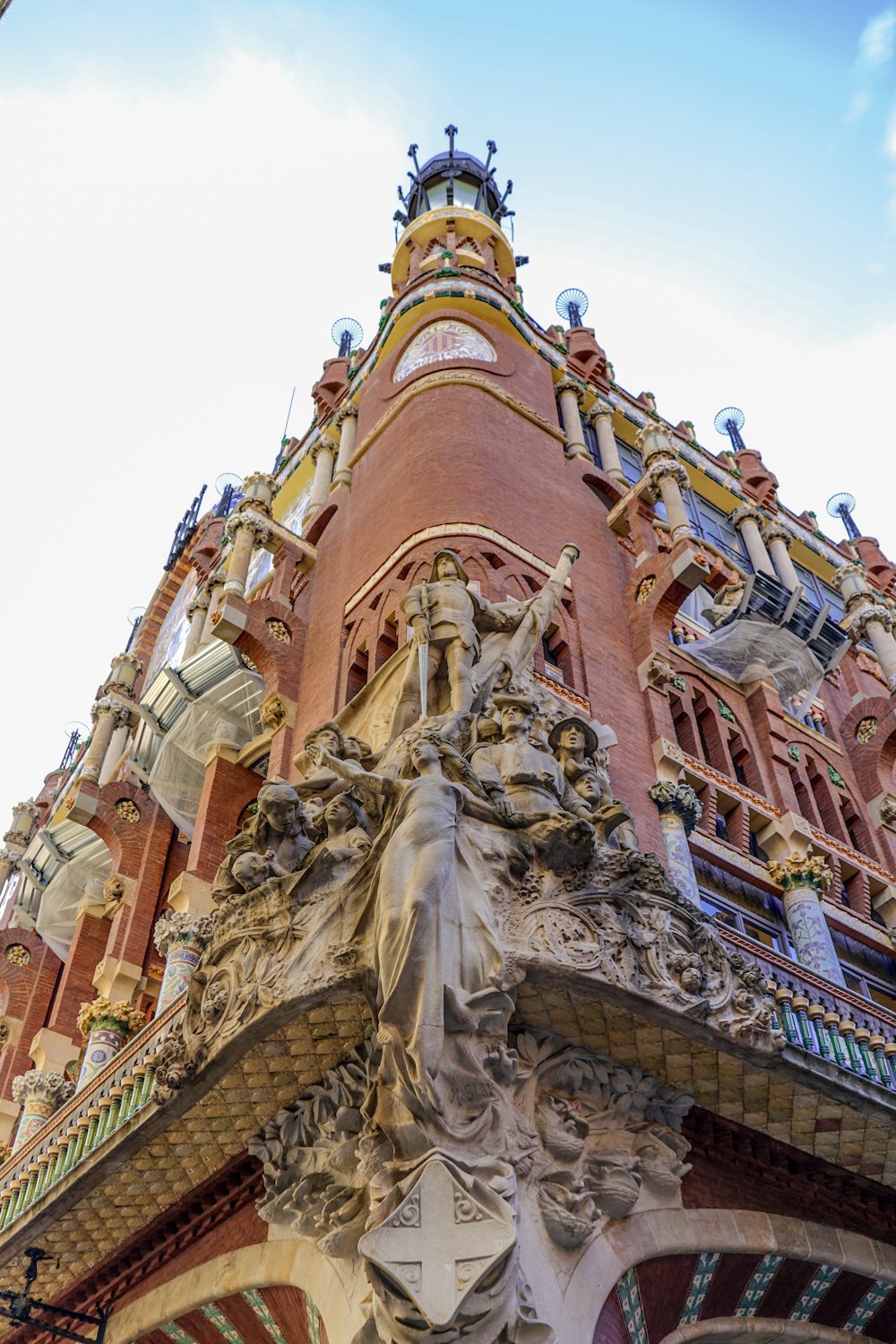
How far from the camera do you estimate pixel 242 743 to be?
664 inches

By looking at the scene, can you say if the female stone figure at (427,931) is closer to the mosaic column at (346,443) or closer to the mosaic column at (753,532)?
the mosaic column at (346,443)

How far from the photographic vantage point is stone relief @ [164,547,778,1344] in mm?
7738

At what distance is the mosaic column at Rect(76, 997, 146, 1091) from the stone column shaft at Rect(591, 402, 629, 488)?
10.6 m

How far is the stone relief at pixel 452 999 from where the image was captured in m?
7.74

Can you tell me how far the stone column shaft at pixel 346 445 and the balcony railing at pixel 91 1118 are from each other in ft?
34.6

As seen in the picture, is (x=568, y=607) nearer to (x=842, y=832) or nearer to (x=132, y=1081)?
(x=842, y=832)

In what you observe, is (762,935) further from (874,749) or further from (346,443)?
(346,443)

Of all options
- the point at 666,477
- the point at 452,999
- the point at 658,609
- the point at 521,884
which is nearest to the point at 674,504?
the point at 666,477

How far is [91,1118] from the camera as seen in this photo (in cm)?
1095

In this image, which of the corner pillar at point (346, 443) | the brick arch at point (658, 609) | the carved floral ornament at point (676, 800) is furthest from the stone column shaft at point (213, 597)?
the carved floral ornament at point (676, 800)

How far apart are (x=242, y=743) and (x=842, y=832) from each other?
789 cm

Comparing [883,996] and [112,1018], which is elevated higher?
[112,1018]

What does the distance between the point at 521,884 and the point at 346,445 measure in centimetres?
1297

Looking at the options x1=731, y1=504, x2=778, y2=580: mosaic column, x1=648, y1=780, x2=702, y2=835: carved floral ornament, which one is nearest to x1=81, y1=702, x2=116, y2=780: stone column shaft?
x1=648, y1=780, x2=702, y2=835: carved floral ornament
